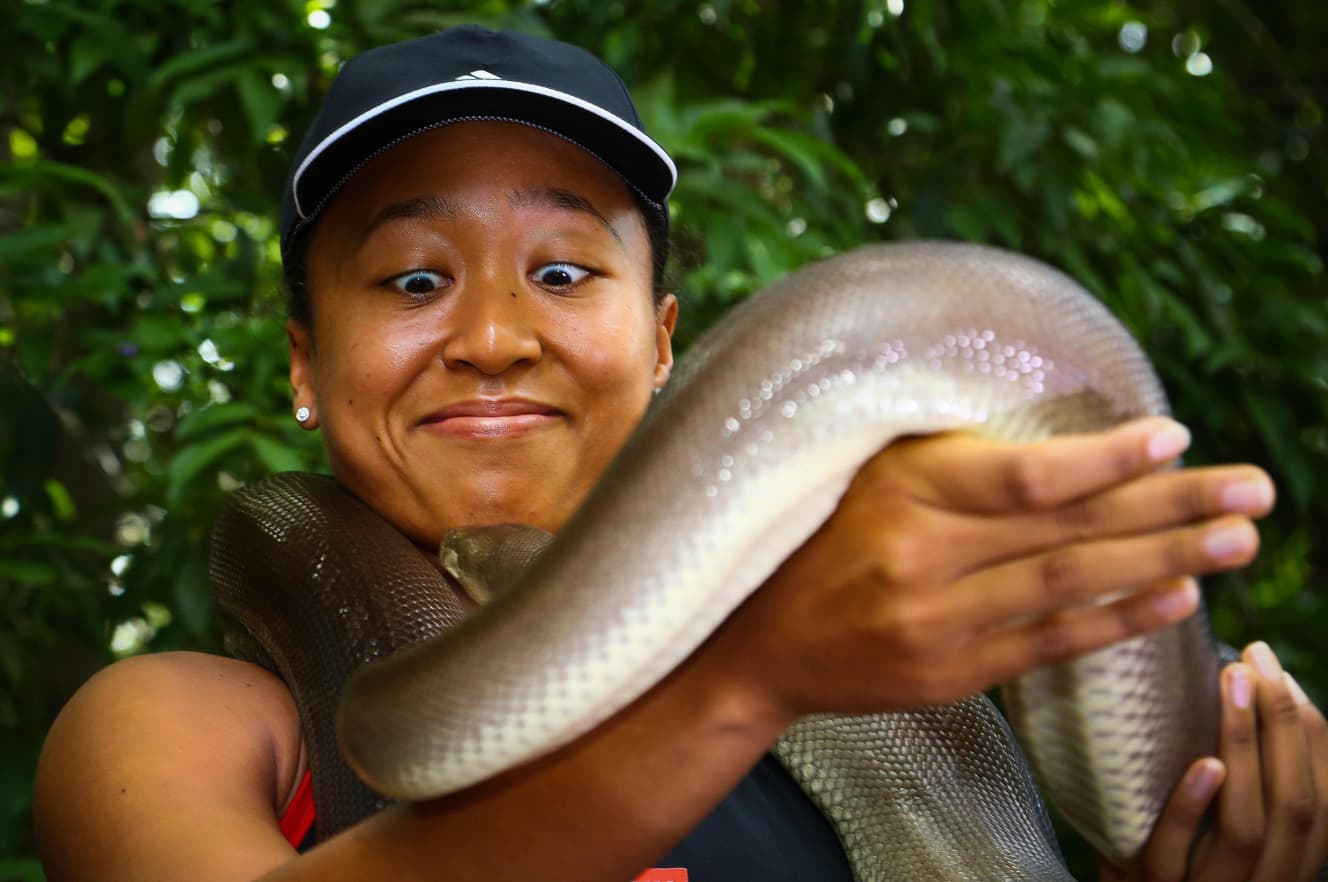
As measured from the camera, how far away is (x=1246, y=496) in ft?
3.10

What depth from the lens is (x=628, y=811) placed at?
1.09 m

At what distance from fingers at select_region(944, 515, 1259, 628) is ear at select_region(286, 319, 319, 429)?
1314 millimetres

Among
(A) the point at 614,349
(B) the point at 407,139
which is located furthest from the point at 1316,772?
(B) the point at 407,139

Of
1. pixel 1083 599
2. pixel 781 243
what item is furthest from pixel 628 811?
pixel 781 243

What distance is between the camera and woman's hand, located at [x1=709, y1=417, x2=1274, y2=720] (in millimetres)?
950

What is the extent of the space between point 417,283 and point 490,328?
5.2 inches

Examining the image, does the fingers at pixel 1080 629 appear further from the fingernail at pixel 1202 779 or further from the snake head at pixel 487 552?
the snake head at pixel 487 552

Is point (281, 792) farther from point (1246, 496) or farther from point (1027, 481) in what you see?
point (1246, 496)

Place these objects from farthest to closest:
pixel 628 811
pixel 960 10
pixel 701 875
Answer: pixel 960 10 < pixel 701 875 < pixel 628 811

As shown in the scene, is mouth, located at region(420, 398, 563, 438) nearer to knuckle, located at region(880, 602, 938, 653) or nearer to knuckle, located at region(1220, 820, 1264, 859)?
knuckle, located at region(880, 602, 938, 653)

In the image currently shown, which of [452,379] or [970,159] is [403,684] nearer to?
[452,379]

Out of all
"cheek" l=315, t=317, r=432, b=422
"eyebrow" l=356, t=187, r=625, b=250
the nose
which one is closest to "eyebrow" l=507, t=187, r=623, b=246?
"eyebrow" l=356, t=187, r=625, b=250

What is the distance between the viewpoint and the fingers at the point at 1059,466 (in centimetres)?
94

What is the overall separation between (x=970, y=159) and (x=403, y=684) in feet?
8.12
